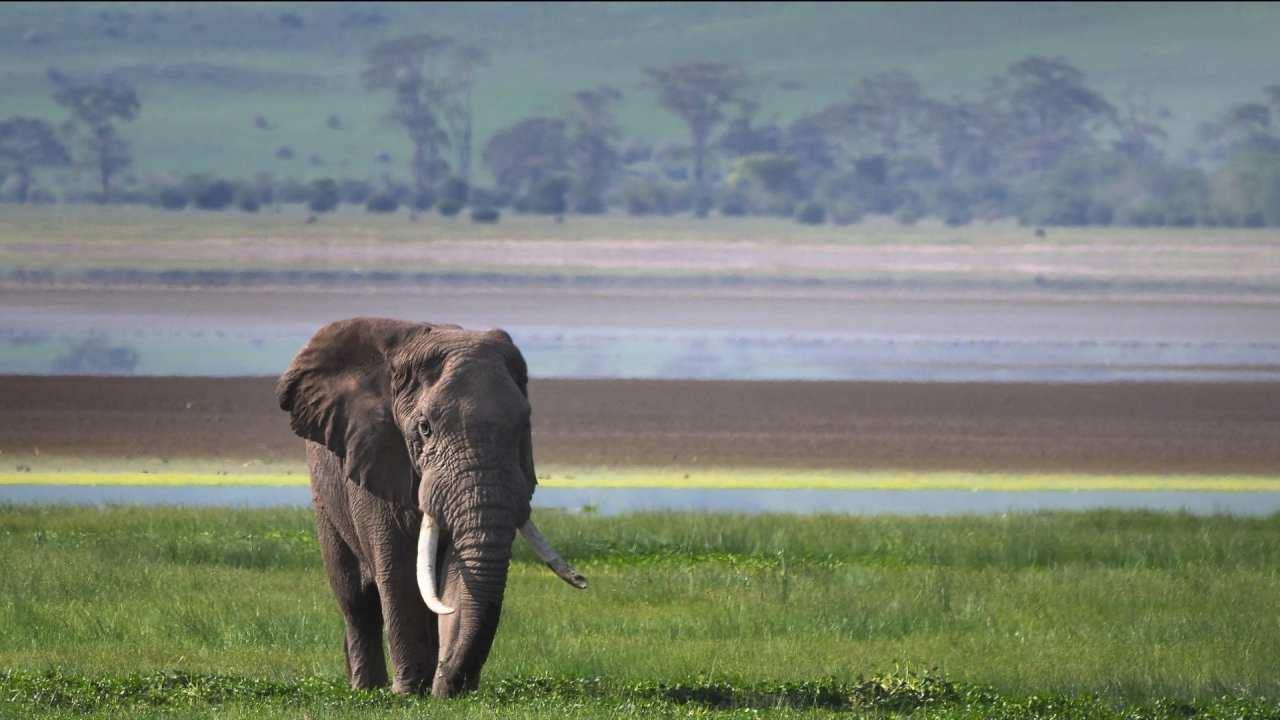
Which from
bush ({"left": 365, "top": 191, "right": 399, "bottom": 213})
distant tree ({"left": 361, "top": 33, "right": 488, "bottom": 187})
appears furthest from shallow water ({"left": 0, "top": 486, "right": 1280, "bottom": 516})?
distant tree ({"left": 361, "top": 33, "right": 488, "bottom": 187})

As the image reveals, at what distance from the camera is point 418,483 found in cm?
1021

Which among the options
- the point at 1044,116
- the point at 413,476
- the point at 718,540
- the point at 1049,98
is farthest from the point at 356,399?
the point at 1044,116

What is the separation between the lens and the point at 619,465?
100 ft

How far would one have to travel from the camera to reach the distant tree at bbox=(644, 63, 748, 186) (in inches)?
6580

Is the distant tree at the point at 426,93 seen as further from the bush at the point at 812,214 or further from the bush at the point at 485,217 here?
the bush at the point at 812,214

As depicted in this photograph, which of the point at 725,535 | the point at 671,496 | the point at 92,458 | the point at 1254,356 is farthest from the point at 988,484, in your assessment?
the point at 1254,356

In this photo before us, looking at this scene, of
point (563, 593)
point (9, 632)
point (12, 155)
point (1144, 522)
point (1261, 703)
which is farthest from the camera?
point (12, 155)

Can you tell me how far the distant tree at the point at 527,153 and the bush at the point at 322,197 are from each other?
2430 centimetres

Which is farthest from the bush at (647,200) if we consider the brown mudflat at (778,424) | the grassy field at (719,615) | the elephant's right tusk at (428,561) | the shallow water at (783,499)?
the elephant's right tusk at (428,561)

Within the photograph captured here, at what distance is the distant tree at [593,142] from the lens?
5891 inches

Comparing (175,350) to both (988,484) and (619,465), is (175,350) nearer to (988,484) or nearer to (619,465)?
(619,465)

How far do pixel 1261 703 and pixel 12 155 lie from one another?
138335 mm

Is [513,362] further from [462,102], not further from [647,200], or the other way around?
[462,102]

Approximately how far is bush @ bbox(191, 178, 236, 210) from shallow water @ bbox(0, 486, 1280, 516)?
102340mm
